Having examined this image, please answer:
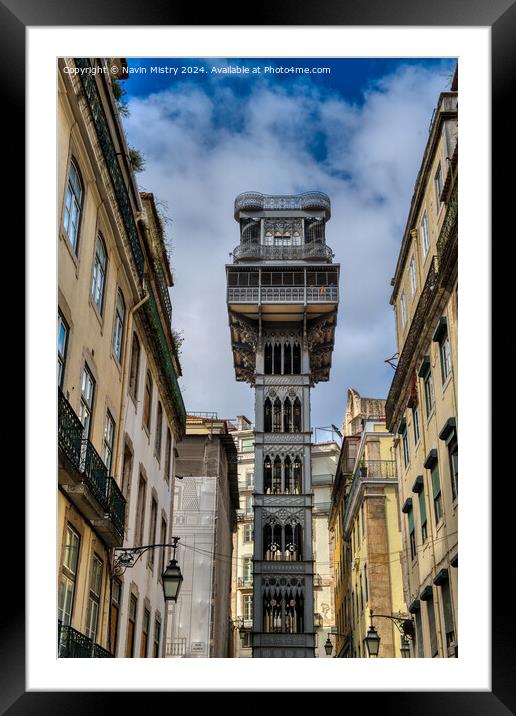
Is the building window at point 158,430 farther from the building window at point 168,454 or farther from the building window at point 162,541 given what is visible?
the building window at point 162,541

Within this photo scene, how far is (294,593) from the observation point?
4091cm

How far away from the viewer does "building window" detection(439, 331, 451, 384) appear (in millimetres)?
16842

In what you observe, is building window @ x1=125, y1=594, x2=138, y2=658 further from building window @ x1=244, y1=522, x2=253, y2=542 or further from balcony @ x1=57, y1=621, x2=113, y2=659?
building window @ x1=244, y1=522, x2=253, y2=542

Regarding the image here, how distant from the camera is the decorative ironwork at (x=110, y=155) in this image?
39.1ft

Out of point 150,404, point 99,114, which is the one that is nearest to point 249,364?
point 150,404

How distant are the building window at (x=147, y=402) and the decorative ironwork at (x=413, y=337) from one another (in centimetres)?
645

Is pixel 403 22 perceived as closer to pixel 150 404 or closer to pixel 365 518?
pixel 150 404

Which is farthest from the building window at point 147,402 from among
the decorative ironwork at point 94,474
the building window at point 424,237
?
the building window at point 424,237

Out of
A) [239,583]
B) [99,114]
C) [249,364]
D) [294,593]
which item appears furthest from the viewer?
[239,583]

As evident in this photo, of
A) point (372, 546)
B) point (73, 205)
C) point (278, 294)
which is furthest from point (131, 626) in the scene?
point (278, 294)

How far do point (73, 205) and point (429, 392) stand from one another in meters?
9.99

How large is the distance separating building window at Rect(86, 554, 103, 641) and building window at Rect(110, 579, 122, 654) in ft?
3.83

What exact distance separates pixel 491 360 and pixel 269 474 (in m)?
38.8

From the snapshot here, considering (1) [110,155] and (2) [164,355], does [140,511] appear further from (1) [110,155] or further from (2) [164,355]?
(1) [110,155]
